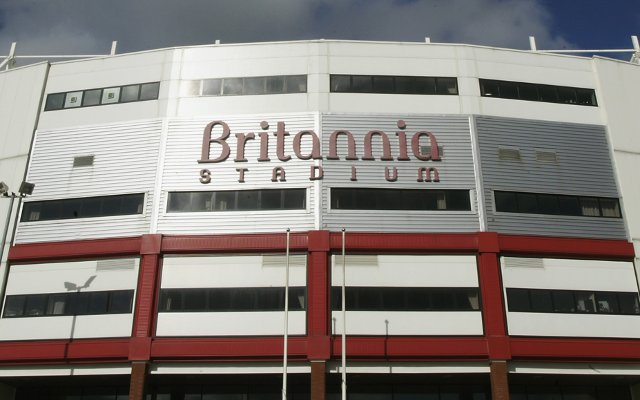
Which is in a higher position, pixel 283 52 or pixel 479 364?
pixel 283 52

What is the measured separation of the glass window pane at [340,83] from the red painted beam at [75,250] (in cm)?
1582

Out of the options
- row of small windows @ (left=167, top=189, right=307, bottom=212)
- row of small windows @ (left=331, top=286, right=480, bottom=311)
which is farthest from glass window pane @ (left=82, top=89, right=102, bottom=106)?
row of small windows @ (left=331, top=286, right=480, bottom=311)

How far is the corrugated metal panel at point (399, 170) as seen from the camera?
Answer: 33500mm

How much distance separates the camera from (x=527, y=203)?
34.8 meters

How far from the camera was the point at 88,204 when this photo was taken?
116 feet

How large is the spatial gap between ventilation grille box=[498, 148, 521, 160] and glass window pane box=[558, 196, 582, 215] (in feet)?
12.2

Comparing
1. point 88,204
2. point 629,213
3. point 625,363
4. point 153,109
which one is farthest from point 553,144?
point 88,204

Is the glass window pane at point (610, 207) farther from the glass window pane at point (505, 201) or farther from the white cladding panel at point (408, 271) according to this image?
the white cladding panel at point (408, 271)

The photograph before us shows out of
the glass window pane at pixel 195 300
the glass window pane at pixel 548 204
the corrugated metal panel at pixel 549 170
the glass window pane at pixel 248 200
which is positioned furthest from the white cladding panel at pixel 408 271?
the glass window pane at pixel 195 300

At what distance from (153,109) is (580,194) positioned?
2821cm

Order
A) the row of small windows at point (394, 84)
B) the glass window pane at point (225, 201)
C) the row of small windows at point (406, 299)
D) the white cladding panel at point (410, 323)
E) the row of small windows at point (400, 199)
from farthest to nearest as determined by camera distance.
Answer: the row of small windows at point (394, 84)
the glass window pane at point (225, 201)
the row of small windows at point (400, 199)
the row of small windows at point (406, 299)
the white cladding panel at point (410, 323)

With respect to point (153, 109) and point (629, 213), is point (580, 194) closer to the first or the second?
point (629, 213)

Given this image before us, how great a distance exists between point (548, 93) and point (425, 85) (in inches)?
339

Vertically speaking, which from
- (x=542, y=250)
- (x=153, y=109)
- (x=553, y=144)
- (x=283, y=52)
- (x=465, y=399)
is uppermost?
(x=283, y=52)
